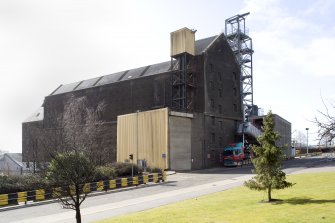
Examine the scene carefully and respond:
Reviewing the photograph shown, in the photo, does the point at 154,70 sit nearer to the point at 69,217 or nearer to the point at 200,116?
the point at 200,116

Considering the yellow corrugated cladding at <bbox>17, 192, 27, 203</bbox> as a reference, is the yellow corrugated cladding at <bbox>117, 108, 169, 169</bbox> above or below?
above

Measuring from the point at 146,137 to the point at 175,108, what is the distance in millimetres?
7836

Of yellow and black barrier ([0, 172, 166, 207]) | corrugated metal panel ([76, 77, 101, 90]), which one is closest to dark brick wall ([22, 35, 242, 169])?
corrugated metal panel ([76, 77, 101, 90])

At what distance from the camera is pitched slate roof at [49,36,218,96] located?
61.5 metres

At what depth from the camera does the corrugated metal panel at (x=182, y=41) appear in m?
55.7

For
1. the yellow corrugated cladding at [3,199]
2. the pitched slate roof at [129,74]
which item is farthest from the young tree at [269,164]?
the pitched slate roof at [129,74]

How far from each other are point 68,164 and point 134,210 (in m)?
7.17

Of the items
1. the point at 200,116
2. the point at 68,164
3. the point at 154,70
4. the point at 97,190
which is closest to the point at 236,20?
the point at 154,70

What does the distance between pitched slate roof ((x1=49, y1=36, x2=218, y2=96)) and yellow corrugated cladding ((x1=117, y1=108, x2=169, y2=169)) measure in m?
12.4

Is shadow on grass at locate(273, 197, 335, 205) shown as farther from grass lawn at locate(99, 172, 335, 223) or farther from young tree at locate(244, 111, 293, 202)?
young tree at locate(244, 111, 293, 202)

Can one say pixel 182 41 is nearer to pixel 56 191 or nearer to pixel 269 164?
pixel 269 164

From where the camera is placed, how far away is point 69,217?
66.3ft

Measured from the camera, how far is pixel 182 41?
56094mm

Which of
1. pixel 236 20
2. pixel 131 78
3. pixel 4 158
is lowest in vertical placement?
pixel 4 158
